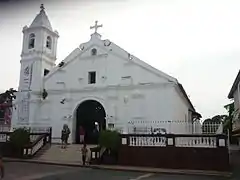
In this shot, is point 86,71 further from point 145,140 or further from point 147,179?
point 147,179

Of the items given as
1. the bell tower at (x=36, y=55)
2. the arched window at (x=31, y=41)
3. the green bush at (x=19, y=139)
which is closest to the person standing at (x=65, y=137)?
the green bush at (x=19, y=139)

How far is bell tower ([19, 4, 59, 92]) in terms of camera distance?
81.7 ft

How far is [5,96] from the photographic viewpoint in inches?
1724

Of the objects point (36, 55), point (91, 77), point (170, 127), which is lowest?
point (170, 127)

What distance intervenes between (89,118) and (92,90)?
224 cm

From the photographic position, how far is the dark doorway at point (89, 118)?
923 inches

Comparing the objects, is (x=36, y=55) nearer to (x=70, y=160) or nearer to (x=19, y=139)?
(x=19, y=139)

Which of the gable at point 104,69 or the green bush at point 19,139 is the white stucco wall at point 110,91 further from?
the green bush at point 19,139

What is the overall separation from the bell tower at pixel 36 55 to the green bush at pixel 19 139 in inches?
250

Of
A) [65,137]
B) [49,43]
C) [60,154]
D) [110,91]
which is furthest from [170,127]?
[49,43]

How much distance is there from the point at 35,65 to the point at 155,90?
9.98m

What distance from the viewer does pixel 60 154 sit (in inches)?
733

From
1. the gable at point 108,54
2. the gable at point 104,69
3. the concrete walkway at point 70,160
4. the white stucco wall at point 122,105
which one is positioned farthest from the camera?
the gable at point 104,69

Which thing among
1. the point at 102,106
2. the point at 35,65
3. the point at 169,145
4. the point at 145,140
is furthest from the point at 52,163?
the point at 35,65
